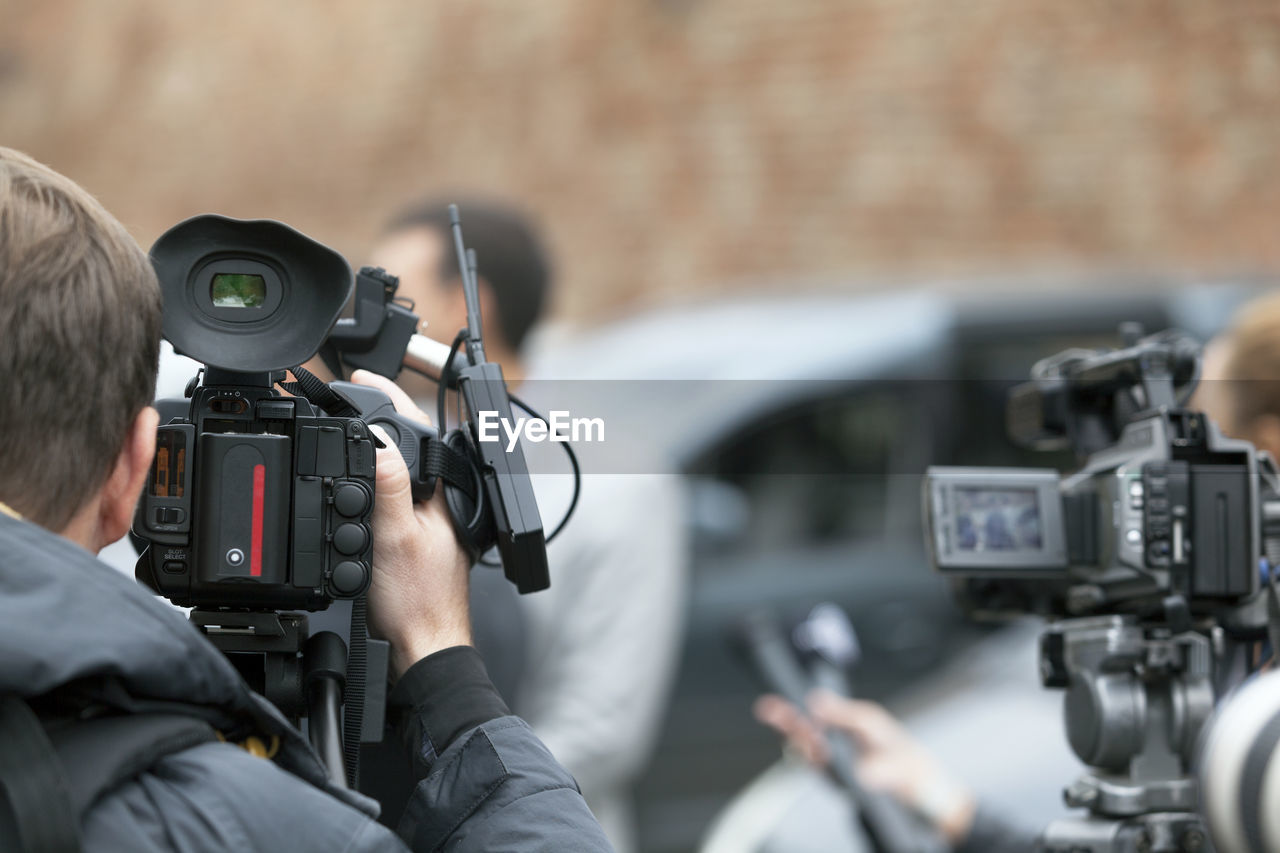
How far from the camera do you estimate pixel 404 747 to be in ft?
5.03

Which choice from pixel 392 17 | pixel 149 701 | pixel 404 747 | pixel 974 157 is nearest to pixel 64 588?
pixel 149 701

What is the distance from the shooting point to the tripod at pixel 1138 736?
205 cm

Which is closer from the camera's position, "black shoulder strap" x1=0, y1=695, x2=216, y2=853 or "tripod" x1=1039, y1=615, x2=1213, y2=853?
"black shoulder strap" x1=0, y1=695, x2=216, y2=853

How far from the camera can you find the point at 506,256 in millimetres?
3031

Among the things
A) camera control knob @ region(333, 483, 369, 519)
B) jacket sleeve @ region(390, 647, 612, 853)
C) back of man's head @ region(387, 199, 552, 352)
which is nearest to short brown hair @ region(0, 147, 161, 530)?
camera control knob @ region(333, 483, 369, 519)

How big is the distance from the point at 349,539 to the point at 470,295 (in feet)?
1.40

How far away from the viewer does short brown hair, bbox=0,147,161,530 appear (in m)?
1.16

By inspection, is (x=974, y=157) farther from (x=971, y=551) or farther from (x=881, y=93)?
(x=971, y=551)

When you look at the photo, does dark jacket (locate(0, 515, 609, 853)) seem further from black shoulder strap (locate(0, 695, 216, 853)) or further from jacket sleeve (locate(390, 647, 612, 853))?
jacket sleeve (locate(390, 647, 612, 853))

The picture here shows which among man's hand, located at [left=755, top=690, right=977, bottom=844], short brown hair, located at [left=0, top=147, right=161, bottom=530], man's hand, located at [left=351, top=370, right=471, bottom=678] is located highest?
short brown hair, located at [left=0, top=147, right=161, bottom=530]

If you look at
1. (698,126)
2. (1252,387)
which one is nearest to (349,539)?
(1252,387)

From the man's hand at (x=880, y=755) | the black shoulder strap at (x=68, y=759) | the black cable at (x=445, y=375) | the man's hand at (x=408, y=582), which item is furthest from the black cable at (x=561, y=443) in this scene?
the man's hand at (x=880, y=755)

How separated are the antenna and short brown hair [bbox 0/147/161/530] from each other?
19.5 inches

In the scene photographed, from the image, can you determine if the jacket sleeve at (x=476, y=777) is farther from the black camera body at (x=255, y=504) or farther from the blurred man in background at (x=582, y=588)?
the blurred man in background at (x=582, y=588)
